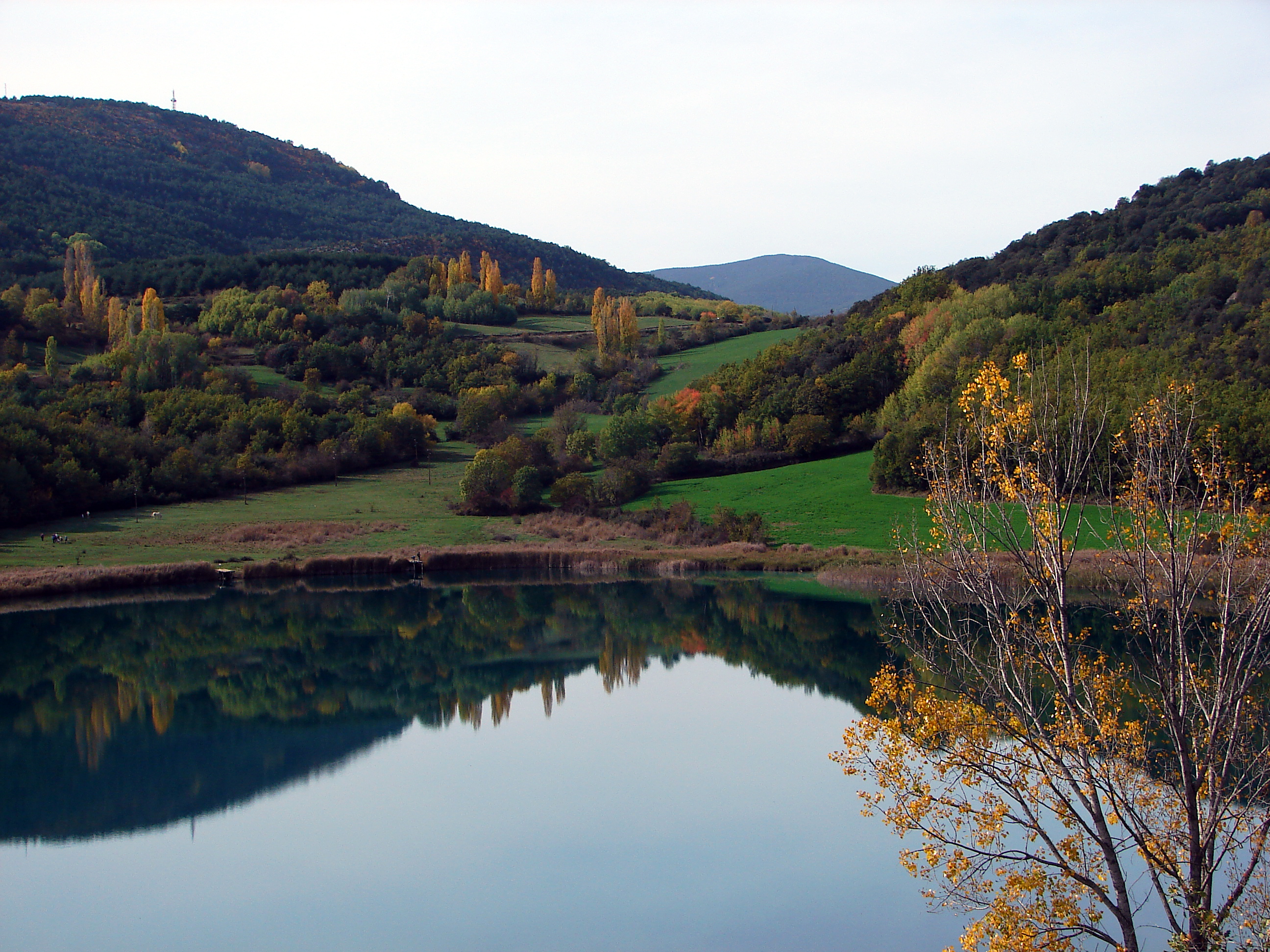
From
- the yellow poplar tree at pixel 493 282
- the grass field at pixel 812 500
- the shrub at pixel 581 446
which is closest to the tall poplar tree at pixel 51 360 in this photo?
the shrub at pixel 581 446

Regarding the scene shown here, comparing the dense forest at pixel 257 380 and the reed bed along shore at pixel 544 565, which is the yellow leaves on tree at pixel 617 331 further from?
the reed bed along shore at pixel 544 565

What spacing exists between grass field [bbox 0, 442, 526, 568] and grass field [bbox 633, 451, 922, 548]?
10.3 meters

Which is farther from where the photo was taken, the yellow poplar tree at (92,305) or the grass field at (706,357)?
the grass field at (706,357)

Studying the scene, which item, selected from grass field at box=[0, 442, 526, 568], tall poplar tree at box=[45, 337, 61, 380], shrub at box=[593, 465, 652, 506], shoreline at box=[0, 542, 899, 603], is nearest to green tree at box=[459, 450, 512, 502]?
grass field at box=[0, 442, 526, 568]

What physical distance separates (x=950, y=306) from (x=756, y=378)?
42.5ft

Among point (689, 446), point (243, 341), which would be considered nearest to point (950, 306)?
point (689, 446)

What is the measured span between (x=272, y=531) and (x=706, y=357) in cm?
4550

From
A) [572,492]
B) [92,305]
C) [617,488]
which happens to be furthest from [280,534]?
[92,305]

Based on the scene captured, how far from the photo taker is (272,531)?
45688 millimetres

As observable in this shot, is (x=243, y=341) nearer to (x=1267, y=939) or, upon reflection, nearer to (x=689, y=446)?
(x=689, y=446)

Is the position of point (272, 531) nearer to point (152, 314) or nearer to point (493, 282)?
point (152, 314)

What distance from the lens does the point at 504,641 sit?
31031mm

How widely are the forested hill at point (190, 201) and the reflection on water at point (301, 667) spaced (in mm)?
65501

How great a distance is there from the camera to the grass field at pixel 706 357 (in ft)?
252
